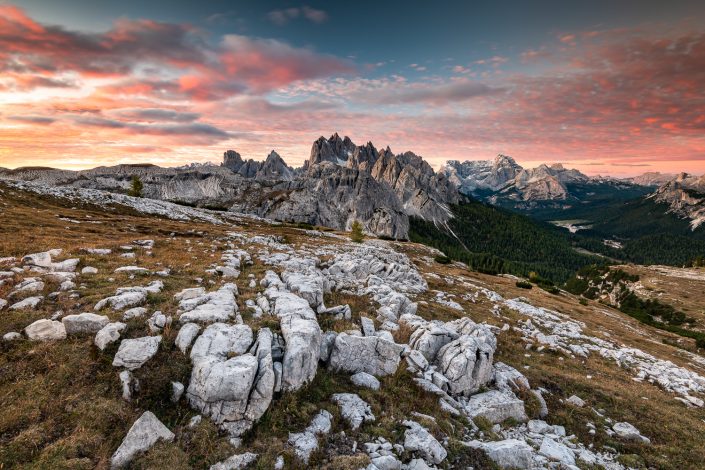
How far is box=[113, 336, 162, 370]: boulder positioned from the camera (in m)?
9.92

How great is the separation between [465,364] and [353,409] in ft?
20.9

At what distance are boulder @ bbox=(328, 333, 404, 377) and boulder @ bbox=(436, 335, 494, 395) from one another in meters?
2.67

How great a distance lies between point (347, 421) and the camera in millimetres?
10367

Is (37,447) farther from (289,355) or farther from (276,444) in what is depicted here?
(289,355)

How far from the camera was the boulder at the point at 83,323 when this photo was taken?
1093 cm

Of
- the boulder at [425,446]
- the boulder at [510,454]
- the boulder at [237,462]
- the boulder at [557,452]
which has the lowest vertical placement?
the boulder at [557,452]

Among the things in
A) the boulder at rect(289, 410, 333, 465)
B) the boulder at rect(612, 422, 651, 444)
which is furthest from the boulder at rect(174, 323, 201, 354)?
the boulder at rect(612, 422, 651, 444)

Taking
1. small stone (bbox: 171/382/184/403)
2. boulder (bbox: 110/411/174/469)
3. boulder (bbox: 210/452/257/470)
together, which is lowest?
boulder (bbox: 210/452/257/470)

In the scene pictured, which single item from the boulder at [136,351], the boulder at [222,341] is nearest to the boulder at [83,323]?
the boulder at [136,351]

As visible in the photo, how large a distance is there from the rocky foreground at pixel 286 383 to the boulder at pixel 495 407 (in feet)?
0.23

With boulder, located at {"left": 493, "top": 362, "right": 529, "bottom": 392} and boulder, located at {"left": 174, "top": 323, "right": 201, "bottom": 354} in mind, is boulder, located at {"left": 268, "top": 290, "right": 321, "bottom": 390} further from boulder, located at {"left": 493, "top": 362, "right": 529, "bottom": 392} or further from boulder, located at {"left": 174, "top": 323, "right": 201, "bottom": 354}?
boulder, located at {"left": 493, "top": 362, "right": 529, "bottom": 392}

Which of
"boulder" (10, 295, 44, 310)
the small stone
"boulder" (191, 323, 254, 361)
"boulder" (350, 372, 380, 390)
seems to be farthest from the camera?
"boulder" (350, 372, 380, 390)

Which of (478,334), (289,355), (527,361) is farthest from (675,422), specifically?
(289,355)

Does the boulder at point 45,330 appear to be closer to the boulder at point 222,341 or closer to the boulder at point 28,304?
the boulder at point 28,304
